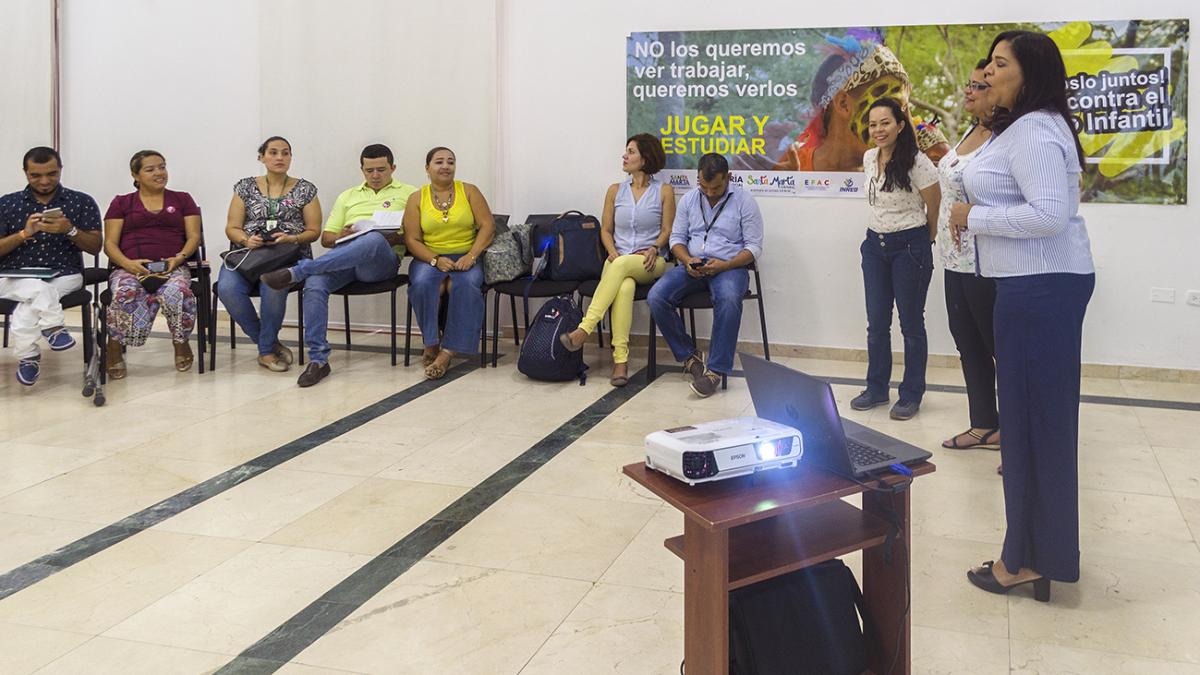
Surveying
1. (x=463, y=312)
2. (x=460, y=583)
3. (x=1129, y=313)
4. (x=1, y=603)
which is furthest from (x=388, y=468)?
(x=1129, y=313)

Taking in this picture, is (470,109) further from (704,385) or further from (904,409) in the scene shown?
(904,409)

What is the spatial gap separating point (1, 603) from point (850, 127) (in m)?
4.74

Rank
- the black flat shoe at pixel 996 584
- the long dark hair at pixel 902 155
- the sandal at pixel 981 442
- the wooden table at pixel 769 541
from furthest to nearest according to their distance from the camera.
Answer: the long dark hair at pixel 902 155 < the sandal at pixel 981 442 < the black flat shoe at pixel 996 584 < the wooden table at pixel 769 541

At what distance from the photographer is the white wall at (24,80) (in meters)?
7.43

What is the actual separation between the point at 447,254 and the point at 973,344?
9.96 feet

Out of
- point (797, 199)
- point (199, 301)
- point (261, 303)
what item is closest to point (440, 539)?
point (261, 303)

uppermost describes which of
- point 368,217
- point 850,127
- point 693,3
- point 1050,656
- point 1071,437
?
point 693,3

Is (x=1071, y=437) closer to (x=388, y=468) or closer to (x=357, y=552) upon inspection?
(x=357, y=552)

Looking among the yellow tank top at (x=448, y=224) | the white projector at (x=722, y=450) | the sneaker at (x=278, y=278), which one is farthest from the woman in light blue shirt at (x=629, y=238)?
the white projector at (x=722, y=450)

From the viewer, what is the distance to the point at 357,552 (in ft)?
10.7

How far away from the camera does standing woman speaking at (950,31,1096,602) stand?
267 cm

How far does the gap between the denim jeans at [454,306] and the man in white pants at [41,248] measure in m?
1.69

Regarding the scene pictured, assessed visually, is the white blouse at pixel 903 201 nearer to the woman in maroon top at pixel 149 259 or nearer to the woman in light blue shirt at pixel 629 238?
the woman in light blue shirt at pixel 629 238

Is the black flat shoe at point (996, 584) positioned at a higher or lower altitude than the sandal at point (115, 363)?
lower
